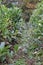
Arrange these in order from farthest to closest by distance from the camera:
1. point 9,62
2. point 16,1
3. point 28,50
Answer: point 16,1 → point 28,50 → point 9,62

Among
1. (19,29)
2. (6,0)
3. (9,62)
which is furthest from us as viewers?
(6,0)

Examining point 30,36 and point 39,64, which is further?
point 30,36

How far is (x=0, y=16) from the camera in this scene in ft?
19.3

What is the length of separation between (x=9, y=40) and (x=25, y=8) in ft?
12.3

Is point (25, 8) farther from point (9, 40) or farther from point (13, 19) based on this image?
point (9, 40)

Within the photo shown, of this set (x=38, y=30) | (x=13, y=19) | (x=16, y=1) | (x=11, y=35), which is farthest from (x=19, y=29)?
(x=16, y=1)

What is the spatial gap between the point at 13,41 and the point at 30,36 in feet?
1.53

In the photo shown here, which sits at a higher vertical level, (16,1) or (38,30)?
(38,30)

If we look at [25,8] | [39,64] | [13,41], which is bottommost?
[25,8]

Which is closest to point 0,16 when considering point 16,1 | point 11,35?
point 11,35

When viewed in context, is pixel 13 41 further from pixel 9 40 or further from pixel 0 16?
pixel 0 16

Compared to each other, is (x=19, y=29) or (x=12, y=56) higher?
(x=12, y=56)

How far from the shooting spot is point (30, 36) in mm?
5664

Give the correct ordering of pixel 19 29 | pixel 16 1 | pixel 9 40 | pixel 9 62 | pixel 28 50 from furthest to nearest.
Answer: pixel 16 1 < pixel 19 29 < pixel 9 40 < pixel 28 50 < pixel 9 62
